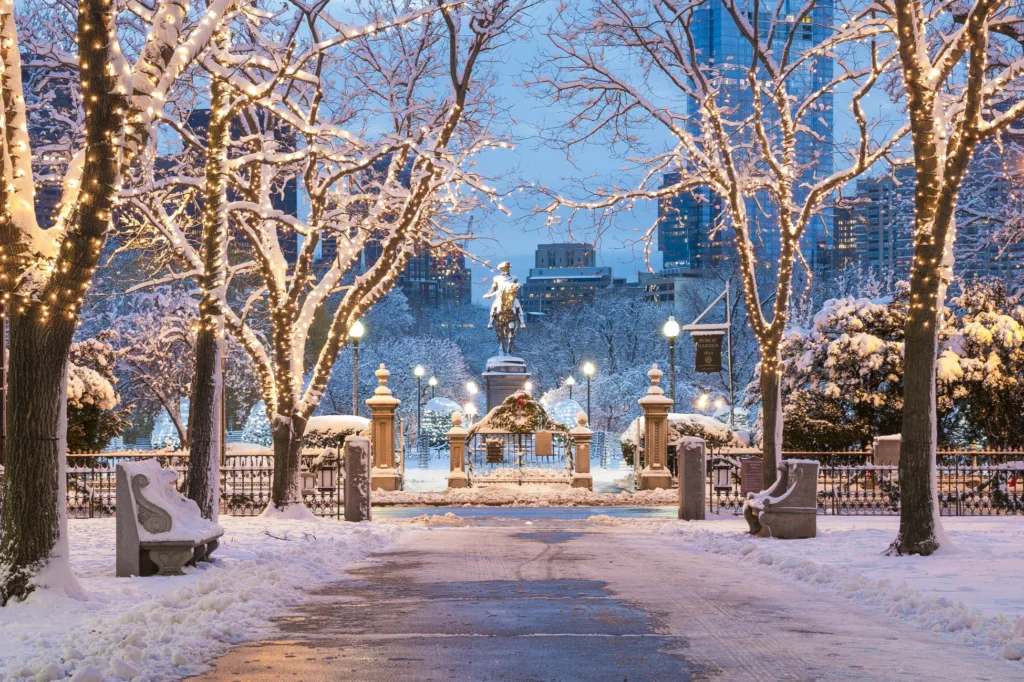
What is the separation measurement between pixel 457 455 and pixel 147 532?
19.1m

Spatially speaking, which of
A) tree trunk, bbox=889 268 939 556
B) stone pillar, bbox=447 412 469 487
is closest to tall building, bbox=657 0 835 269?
tree trunk, bbox=889 268 939 556

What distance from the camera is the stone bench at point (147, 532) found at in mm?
11125

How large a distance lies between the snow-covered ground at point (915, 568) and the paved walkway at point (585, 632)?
0.34 m

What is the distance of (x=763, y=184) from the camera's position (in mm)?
20812

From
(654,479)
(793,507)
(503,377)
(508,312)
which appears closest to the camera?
(793,507)

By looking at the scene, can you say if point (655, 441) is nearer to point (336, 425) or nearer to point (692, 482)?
point (692, 482)

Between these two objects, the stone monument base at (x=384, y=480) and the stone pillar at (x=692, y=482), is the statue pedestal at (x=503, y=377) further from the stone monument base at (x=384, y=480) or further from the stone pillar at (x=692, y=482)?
the stone pillar at (x=692, y=482)

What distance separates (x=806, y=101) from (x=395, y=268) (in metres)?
8.32

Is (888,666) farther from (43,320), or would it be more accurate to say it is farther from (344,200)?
(344,200)

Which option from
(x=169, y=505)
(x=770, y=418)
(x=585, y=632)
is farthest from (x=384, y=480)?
(x=585, y=632)

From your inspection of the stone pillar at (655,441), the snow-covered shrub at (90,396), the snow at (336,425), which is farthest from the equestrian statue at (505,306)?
the snow-covered shrub at (90,396)

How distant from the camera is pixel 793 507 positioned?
15.7 metres

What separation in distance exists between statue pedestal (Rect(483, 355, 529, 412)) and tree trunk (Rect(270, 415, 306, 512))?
659 inches

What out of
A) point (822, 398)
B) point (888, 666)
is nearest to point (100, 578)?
point (888, 666)
